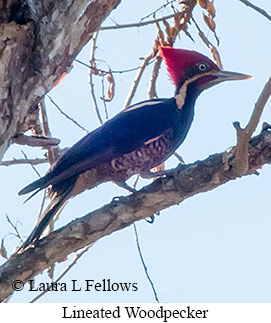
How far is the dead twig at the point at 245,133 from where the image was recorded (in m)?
2.17

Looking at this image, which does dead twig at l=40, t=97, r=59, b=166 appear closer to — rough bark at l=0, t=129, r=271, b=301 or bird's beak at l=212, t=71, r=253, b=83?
rough bark at l=0, t=129, r=271, b=301

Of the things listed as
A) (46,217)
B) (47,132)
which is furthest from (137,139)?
(46,217)

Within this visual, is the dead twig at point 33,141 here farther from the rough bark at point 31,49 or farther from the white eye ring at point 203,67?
the white eye ring at point 203,67

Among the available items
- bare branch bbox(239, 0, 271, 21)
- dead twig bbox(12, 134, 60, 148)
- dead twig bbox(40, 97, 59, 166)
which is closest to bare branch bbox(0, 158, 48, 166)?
dead twig bbox(40, 97, 59, 166)

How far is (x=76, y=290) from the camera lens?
2805 millimetres

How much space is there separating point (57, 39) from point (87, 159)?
995mm

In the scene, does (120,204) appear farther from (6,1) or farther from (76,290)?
(6,1)

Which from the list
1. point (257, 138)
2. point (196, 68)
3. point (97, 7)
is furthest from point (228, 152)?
point (196, 68)

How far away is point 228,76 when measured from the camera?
3.65 m

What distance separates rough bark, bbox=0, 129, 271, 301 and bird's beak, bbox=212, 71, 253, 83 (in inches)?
40.2

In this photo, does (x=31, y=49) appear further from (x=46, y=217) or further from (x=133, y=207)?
(x=46, y=217)

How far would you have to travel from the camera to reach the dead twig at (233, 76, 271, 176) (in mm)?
2168

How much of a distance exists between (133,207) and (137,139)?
2.90 feet

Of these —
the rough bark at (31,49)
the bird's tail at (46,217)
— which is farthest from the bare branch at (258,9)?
the bird's tail at (46,217)
